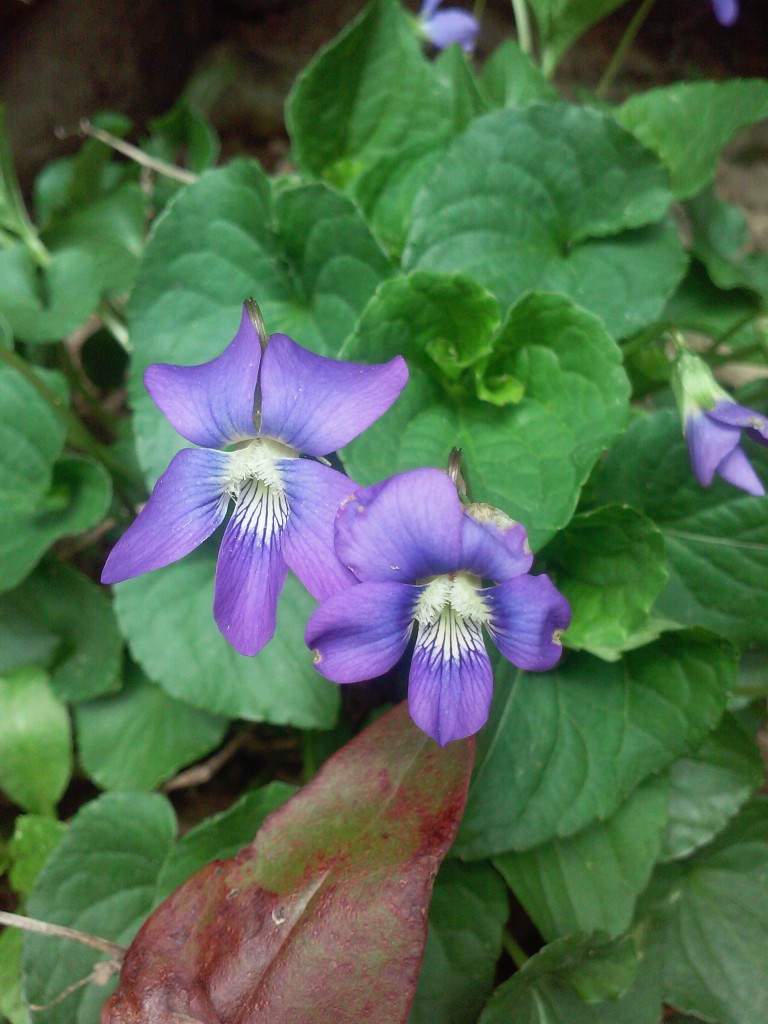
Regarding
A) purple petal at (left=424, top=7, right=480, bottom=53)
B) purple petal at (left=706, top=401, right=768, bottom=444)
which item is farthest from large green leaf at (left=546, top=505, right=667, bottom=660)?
purple petal at (left=424, top=7, right=480, bottom=53)

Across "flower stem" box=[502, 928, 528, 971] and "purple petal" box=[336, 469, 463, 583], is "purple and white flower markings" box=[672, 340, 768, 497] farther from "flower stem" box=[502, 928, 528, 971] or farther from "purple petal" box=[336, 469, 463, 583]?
"flower stem" box=[502, 928, 528, 971]

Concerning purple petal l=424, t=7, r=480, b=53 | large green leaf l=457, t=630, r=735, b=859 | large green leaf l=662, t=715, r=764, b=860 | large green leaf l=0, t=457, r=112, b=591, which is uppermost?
purple petal l=424, t=7, r=480, b=53

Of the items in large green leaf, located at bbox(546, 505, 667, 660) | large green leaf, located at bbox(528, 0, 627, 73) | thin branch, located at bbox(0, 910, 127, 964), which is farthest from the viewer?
large green leaf, located at bbox(528, 0, 627, 73)

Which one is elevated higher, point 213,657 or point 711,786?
point 213,657

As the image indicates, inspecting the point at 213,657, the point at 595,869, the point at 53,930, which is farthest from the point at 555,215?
the point at 53,930

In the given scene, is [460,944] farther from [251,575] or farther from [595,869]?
[251,575]

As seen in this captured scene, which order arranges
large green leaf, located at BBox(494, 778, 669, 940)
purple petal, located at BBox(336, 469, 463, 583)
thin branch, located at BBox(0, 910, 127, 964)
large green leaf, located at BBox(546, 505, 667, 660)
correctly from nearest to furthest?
purple petal, located at BBox(336, 469, 463, 583), thin branch, located at BBox(0, 910, 127, 964), large green leaf, located at BBox(546, 505, 667, 660), large green leaf, located at BBox(494, 778, 669, 940)

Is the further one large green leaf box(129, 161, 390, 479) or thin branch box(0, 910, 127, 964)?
large green leaf box(129, 161, 390, 479)
